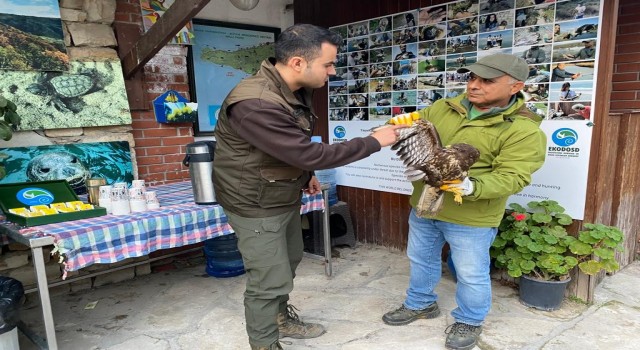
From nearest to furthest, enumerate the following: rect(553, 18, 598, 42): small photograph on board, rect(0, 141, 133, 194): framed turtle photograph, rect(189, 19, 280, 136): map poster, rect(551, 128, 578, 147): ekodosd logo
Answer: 1. rect(553, 18, 598, 42): small photograph on board
2. rect(551, 128, 578, 147): ekodosd logo
3. rect(0, 141, 133, 194): framed turtle photograph
4. rect(189, 19, 280, 136): map poster

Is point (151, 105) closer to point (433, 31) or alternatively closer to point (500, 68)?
point (433, 31)

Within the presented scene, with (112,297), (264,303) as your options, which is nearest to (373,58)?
(264,303)

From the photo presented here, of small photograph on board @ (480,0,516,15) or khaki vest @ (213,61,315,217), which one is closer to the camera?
khaki vest @ (213,61,315,217)

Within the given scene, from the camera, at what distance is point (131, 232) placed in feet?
7.94

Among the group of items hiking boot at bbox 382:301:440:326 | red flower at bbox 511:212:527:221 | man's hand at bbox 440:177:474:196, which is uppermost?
man's hand at bbox 440:177:474:196

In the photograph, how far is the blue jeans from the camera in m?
2.38

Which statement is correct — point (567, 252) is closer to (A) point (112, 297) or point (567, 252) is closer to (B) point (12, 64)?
(A) point (112, 297)

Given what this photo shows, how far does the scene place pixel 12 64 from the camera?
2939 millimetres

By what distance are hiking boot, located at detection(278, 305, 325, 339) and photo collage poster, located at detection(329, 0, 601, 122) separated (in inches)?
82.5

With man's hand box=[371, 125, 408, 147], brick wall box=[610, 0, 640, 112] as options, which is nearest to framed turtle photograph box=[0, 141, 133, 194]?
man's hand box=[371, 125, 408, 147]

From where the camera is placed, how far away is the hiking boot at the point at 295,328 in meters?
2.69

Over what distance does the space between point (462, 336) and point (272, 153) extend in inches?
62.6

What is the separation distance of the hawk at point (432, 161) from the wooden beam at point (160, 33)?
157 centimetres

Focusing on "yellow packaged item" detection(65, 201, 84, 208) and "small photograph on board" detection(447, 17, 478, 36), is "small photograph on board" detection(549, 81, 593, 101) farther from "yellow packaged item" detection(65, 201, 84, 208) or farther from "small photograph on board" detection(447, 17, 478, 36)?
"yellow packaged item" detection(65, 201, 84, 208)
